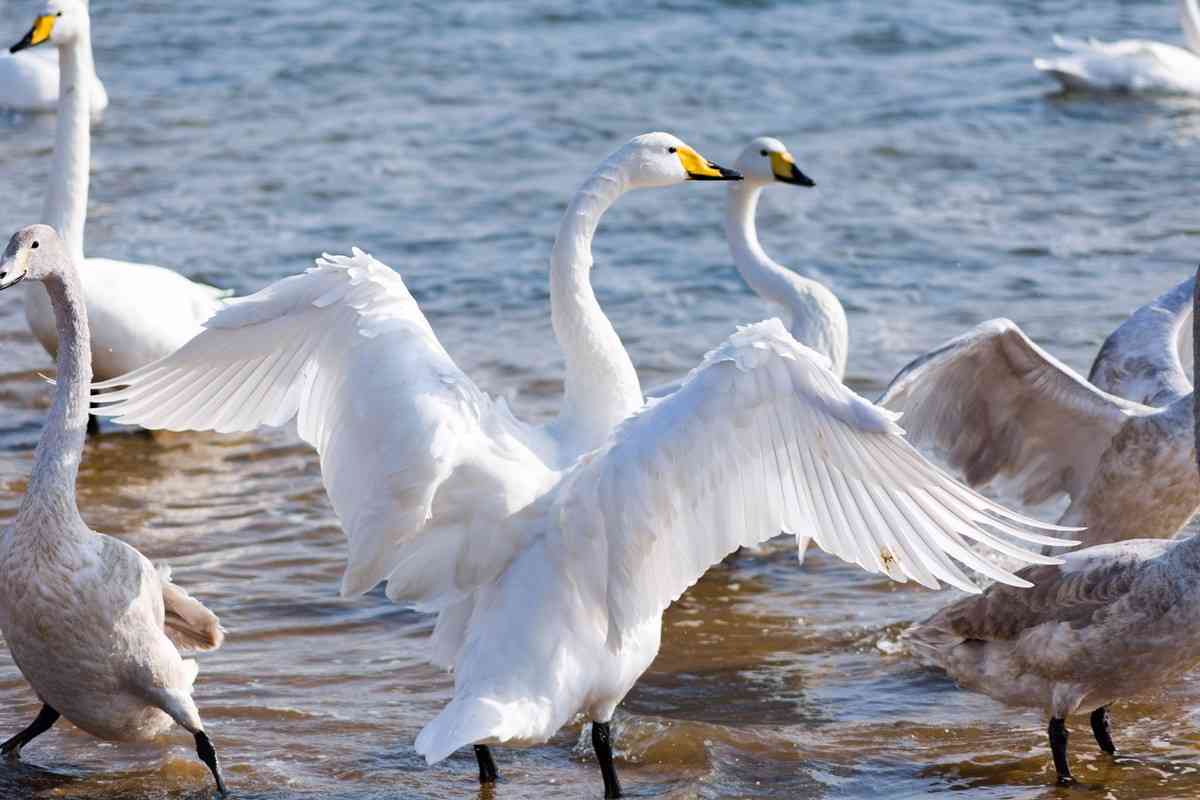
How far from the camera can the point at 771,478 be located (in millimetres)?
5141

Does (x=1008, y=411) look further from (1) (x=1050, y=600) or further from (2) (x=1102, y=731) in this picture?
(2) (x=1102, y=731)

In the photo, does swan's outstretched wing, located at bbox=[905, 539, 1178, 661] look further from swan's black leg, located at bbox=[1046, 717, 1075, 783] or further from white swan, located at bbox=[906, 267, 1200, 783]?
swan's black leg, located at bbox=[1046, 717, 1075, 783]

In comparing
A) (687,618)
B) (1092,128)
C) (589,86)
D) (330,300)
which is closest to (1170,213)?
(1092,128)

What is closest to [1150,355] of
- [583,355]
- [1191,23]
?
[583,355]

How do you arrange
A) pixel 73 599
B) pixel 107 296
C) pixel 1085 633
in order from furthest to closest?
pixel 107 296 → pixel 1085 633 → pixel 73 599

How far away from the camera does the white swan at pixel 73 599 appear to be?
17.6ft

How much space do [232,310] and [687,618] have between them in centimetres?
218

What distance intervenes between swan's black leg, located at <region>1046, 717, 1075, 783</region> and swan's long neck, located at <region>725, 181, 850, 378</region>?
250 centimetres

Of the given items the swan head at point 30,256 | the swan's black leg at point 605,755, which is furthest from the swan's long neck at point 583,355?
the swan head at point 30,256

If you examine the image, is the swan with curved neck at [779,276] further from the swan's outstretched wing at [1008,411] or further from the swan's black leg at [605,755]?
the swan's black leg at [605,755]

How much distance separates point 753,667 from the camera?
6.68 meters

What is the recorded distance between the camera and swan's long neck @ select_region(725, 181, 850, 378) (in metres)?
8.07

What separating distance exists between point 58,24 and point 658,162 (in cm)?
476

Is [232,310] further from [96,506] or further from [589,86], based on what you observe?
[589,86]
